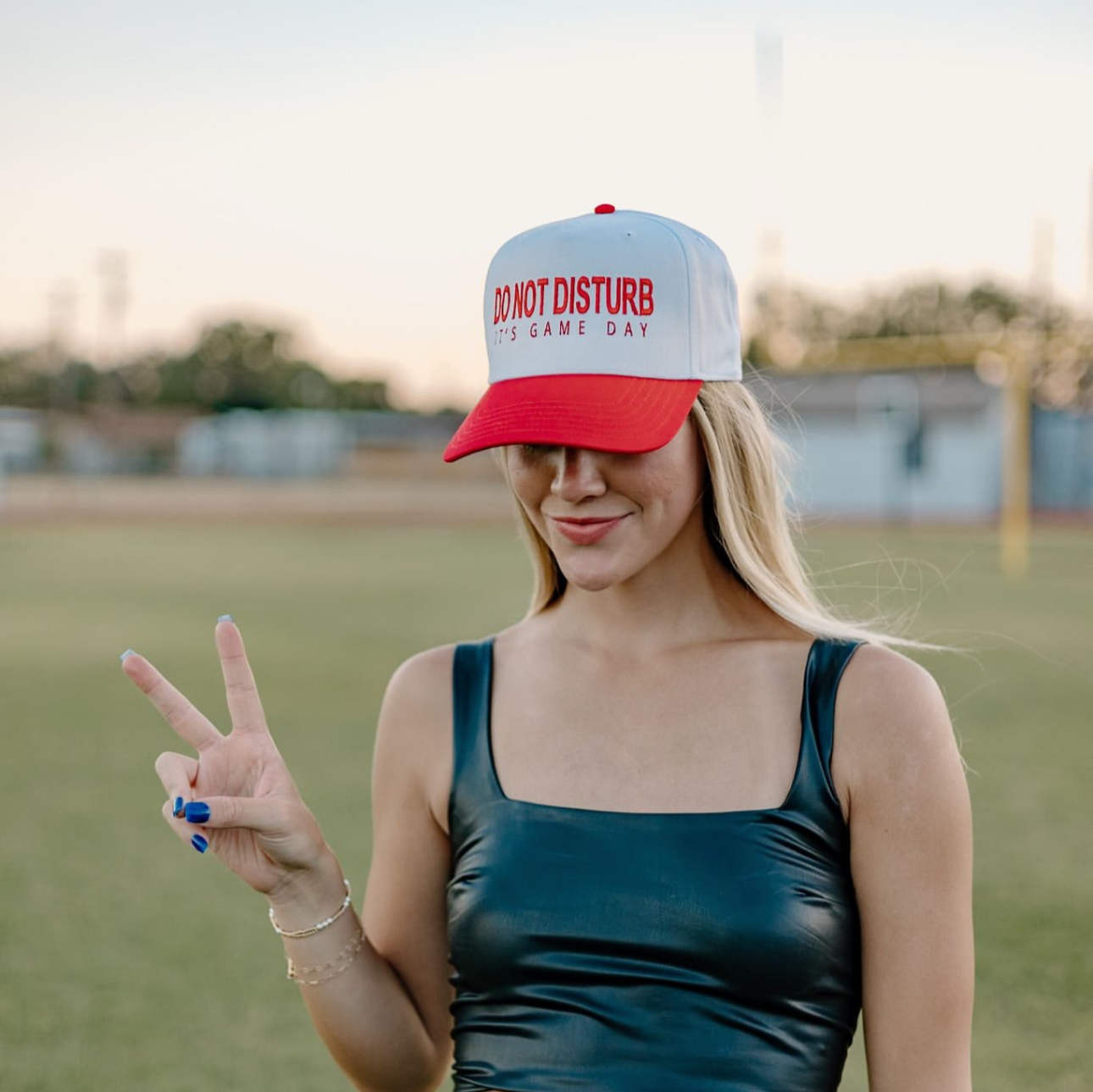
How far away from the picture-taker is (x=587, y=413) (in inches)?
63.8

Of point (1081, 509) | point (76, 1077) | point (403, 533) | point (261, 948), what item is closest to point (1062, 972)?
point (261, 948)

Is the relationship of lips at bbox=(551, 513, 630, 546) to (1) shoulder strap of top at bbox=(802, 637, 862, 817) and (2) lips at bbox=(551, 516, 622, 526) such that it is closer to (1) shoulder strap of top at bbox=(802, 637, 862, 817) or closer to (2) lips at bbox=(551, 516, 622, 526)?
(2) lips at bbox=(551, 516, 622, 526)

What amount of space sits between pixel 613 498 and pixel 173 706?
60cm

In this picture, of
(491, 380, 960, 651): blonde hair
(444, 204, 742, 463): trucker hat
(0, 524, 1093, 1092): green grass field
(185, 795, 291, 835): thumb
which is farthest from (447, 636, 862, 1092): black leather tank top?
(0, 524, 1093, 1092): green grass field

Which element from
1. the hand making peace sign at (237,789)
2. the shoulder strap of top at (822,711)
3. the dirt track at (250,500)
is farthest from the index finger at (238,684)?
the dirt track at (250,500)

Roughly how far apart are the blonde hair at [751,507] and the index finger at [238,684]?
Answer: 0.39m

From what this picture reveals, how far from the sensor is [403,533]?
25281mm

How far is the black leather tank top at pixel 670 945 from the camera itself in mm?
1526

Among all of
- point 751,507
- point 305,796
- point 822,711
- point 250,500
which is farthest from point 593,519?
point 250,500

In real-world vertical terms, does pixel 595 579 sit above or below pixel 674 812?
above

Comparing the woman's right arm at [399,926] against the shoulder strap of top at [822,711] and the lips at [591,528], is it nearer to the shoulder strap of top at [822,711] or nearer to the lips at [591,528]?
the lips at [591,528]

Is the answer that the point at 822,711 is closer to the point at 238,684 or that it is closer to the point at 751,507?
the point at 751,507

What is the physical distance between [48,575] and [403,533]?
8.97m

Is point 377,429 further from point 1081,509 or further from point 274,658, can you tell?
point 274,658
